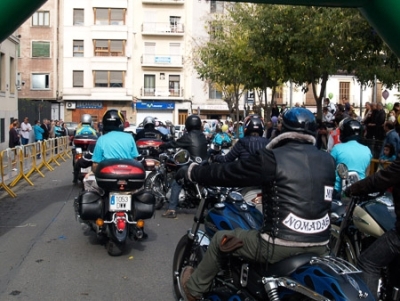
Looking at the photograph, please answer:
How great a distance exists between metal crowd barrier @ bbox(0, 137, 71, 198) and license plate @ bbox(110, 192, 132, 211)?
21.8 ft

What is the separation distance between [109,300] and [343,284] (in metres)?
3.01

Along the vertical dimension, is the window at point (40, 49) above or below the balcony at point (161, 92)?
above

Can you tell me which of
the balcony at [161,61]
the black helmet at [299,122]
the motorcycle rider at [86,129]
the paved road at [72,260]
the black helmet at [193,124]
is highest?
the balcony at [161,61]

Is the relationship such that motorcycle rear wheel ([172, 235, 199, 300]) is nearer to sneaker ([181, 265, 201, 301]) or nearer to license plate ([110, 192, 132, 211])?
sneaker ([181, 265, 201, 301])

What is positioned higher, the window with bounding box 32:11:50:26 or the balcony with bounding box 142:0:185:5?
the balcony with bounding box 142:0:185:5

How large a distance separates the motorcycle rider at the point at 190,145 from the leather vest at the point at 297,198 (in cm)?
645

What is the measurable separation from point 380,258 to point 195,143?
20.1 feet

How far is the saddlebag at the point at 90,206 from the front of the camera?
745cm

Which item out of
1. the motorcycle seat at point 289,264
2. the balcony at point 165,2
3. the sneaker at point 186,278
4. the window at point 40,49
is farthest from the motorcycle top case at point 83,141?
the balcony at point 165,2

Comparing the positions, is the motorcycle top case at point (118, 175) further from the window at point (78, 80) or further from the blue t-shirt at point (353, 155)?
the window at point (78, 80)

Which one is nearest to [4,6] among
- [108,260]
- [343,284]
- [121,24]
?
[108,260]

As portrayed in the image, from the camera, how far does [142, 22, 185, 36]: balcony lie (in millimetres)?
58181

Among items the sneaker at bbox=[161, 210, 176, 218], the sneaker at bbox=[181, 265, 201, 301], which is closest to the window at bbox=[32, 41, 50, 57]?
the sneaker at bbox=[161, 210, 176, 218]

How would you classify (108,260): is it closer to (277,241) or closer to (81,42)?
(277,241)
